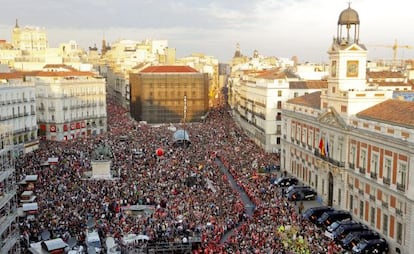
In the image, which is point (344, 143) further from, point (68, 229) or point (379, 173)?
point (68, 229)

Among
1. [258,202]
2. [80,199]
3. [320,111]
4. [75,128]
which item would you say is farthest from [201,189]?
[75,128]

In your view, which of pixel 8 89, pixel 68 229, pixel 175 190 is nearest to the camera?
pixel 68 229

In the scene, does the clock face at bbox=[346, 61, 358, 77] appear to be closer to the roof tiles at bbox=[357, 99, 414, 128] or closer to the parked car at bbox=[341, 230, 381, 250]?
the roof tiles at bbox=[357, 99, 414, 128]

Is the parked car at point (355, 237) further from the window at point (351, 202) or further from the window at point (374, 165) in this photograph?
the window at point (351, 202)

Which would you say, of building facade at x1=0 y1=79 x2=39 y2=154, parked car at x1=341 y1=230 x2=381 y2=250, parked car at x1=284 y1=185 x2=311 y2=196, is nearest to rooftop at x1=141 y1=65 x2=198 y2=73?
building facade at x1=0 y1=79 x2=39 y2=154

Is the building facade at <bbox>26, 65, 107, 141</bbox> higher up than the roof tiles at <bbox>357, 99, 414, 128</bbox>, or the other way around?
the roof tiles at <bbox>357, 99, 414, 128</bbox>

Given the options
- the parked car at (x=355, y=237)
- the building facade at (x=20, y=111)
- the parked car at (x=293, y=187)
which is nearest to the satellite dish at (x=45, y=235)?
the parked car at (x=355, y=237)
